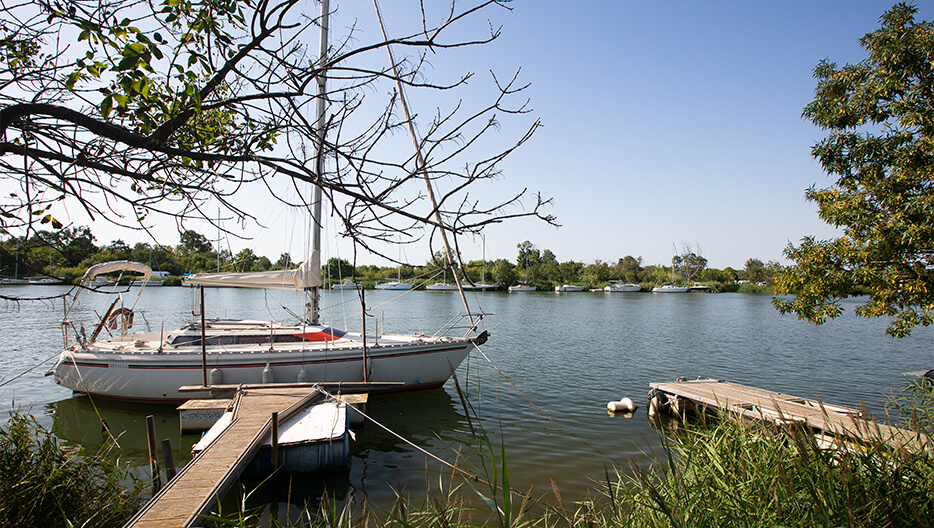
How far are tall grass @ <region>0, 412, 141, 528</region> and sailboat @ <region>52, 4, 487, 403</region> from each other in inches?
240

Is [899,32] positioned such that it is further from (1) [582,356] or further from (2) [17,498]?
(1) [582,356]

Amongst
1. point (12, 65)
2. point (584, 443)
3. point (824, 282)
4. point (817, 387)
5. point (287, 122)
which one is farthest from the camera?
point (817, 387)

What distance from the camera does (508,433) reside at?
36.6 feet

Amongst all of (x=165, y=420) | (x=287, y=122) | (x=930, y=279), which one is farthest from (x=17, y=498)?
(x=930, y=279)

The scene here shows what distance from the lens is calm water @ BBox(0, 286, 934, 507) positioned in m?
9.15

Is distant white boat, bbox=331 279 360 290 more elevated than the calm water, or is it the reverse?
distant white boat, bbox=331 279 360 290

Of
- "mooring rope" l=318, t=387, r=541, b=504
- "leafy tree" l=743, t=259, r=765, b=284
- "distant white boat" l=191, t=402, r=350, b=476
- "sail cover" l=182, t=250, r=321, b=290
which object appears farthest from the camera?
"leafy tree" l=743, t=259, r=765, b=284

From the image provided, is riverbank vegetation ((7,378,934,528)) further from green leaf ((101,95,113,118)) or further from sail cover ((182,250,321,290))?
sail cover ((182,250,321,290))

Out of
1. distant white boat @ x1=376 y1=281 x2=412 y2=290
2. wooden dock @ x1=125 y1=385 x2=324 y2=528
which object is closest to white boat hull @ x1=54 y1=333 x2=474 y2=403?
wooden dock @ x1=125 y1=385 x2=324 y2=528

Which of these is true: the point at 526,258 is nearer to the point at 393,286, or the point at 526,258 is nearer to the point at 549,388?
the point at 393,286

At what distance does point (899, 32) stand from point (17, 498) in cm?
1330

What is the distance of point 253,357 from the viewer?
12109 millimetres

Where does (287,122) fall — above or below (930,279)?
above

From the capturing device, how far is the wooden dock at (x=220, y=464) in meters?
4.95
